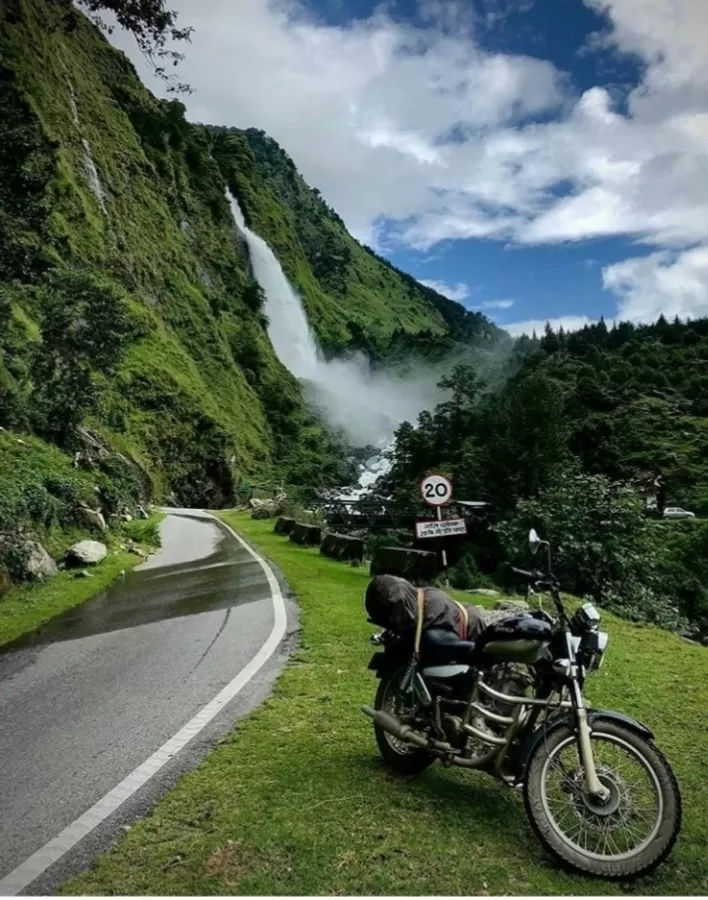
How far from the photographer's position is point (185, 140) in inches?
4085

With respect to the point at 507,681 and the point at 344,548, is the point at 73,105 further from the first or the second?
the point at 507,681

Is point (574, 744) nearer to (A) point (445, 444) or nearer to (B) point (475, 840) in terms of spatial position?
(B) point (475, 840)

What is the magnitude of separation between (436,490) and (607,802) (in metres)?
A: 6.89

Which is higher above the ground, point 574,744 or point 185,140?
point 185,140

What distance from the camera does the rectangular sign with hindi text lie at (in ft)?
31.4

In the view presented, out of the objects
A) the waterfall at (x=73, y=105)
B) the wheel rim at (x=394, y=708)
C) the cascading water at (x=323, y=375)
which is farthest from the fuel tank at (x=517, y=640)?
the cascading water at (x=323, y=375)

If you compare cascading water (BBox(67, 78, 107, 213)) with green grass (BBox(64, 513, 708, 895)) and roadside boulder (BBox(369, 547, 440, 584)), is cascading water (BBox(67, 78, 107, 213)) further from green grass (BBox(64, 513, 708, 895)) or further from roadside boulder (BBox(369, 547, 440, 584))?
green grass (BBox(64, 513, 708, 895))

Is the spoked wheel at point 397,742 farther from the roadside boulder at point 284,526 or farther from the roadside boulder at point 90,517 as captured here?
the roadside boulder at point 284,526

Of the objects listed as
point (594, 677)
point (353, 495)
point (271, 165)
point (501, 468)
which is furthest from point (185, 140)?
point (594, 677)

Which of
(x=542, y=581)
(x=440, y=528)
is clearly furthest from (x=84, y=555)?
(x=542, y=581)

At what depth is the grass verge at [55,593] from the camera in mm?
10180

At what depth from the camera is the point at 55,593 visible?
41.3 ft

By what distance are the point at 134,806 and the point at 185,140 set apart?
11341cm

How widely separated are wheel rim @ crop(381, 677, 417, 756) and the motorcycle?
23 centimetres
